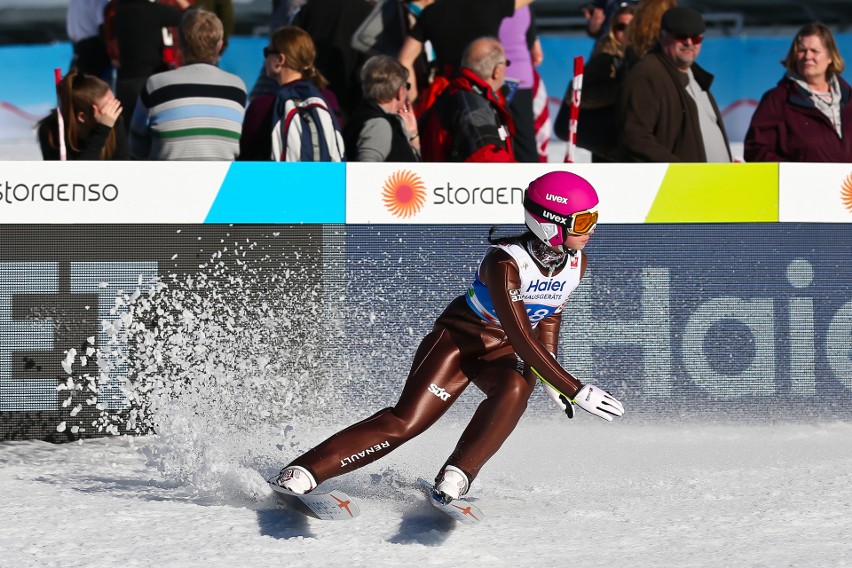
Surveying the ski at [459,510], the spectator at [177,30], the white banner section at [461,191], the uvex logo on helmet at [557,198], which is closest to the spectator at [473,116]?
the white banner section at [461,191]

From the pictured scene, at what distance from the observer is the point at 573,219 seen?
4707 millimetres

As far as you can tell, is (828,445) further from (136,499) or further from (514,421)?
(136,499)

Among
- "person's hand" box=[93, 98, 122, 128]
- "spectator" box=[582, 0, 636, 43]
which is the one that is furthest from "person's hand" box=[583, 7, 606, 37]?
"person's hand" box=[93, 98, 122, 128]

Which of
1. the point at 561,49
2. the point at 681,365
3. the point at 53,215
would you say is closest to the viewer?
the point at 53,215

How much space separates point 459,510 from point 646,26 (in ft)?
11.6

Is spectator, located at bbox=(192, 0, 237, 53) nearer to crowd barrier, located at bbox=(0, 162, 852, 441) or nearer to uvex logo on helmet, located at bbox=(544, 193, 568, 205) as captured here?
crowd barrier, located at bbox=(0, 162, 852, 441)

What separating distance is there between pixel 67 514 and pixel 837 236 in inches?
161

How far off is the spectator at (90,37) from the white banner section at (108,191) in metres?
2.07

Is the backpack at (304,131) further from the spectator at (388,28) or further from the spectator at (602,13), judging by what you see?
the spectator at (602,13)

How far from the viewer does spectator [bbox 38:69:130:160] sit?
6578 millimetres

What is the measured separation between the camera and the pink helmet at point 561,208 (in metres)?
4.71

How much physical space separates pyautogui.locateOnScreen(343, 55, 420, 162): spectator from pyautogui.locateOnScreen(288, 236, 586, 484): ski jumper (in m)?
1.72

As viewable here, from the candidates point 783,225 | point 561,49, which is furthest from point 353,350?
point 561,49

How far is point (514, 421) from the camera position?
15.7 ft
